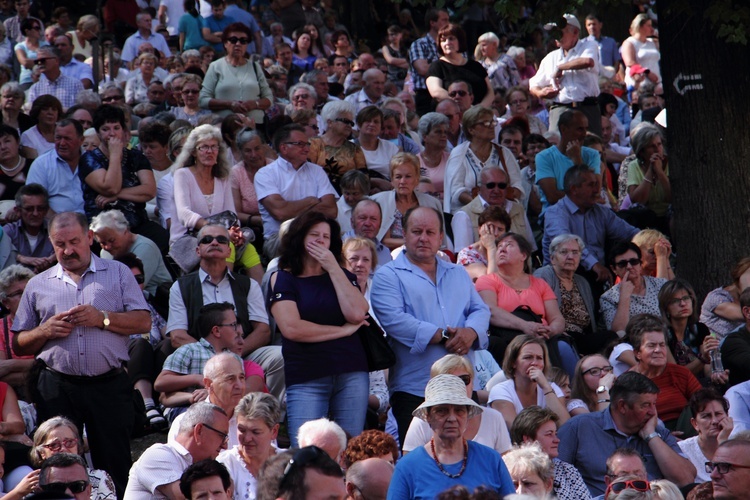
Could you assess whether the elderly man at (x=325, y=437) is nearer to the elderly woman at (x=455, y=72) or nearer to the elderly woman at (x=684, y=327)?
the elderly woman at (x=684, y=327)

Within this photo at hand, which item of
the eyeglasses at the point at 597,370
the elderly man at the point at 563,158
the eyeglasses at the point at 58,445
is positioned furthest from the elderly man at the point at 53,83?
the eyeglasses at the point at 58,445

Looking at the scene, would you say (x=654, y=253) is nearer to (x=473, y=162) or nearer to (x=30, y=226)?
(x=473, y=162)

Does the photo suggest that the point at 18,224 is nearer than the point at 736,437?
No

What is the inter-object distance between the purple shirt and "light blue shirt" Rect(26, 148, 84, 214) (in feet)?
9.55

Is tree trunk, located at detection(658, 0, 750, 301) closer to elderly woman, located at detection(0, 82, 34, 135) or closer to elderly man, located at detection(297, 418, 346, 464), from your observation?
elderly man, located at detection(297, 418, 346, 464)

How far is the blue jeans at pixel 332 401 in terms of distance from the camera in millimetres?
7680

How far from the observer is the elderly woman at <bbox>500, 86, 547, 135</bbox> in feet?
50.5

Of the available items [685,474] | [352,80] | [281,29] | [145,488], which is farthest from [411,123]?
[145,488]

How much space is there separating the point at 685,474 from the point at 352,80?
10.1 metres

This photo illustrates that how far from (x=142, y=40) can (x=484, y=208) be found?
9.32 metres

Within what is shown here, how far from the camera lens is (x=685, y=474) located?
26.0ft

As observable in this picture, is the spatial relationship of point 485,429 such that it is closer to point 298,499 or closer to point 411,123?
point 298,499

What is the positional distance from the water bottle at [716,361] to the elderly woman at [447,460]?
355 cm

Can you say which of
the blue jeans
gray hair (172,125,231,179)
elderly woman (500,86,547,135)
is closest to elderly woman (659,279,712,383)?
the blue jeans
